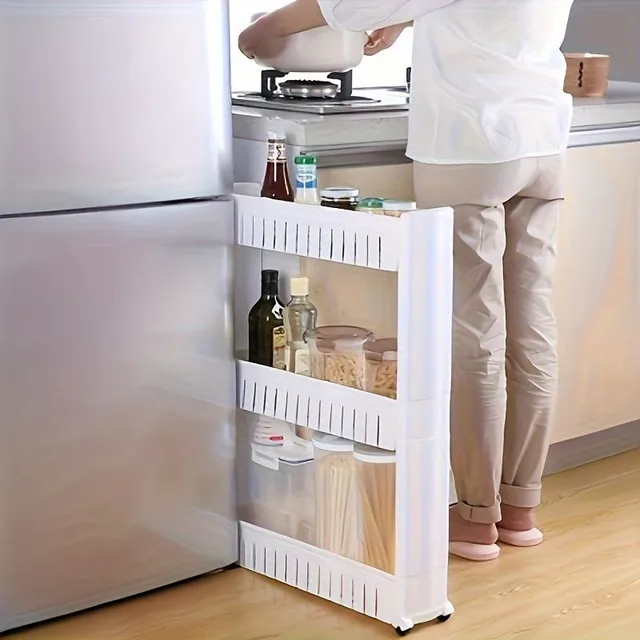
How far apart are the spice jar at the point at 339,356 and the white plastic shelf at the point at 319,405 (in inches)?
1.0

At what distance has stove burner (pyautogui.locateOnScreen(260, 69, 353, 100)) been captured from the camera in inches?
94.8

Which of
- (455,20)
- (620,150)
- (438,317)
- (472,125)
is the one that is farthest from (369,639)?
(620,150)

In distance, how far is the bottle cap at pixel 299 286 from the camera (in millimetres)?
2125

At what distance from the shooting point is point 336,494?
207 centimetres

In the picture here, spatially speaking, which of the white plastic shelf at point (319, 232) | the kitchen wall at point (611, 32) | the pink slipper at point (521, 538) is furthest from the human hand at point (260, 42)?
the kitchen wall at point (611, 32)

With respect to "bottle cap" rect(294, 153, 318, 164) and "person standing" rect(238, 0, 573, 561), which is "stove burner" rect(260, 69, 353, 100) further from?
"bottle cap" rect(294, 153, 318, 164)

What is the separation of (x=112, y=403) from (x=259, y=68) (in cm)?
104

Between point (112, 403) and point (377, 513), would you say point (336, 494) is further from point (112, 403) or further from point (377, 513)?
point (112, 403)

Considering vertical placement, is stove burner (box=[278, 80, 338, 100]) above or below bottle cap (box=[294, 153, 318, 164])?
above

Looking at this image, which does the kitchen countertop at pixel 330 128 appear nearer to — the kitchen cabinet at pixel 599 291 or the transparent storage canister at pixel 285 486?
the kitchen cabinet at pixel 599 291

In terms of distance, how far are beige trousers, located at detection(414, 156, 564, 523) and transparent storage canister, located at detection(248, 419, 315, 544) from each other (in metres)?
0.29

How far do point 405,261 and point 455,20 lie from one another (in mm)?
440

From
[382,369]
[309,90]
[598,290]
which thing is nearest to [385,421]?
[382,369]

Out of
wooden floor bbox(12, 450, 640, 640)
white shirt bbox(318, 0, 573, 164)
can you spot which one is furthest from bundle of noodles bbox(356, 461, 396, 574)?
white shirt bbox(318, 0, 573, 164)
